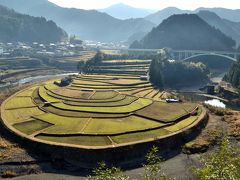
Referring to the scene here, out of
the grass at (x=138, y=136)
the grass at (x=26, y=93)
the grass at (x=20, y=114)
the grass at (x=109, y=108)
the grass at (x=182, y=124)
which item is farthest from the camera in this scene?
the grass at (x=26, y=93)

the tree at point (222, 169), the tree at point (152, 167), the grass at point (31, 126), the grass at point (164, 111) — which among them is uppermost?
the tree at point (222, 169)

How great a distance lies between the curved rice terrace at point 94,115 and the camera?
55.5 m

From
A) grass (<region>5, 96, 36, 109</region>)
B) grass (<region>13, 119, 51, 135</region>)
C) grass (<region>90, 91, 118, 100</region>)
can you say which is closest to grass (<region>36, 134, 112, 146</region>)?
grass (<region>13, 119, 51, 135</region>)

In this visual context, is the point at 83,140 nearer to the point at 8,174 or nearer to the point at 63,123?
the point at 63,123

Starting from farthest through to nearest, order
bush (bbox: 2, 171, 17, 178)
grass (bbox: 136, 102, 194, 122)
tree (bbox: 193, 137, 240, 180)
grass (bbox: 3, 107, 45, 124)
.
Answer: grass (bbox: 136, 102, 194, 122), grass (bbox: 3, 107, 45, 124), bush (bbox: 2, 171, 17, 178), tree (bbox: 193, 137, 240, 180)

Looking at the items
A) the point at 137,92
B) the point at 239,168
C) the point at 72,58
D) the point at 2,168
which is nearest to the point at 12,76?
the point at 72,58

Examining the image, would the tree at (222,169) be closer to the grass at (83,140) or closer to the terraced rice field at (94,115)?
the terraced rice field at (94,115)

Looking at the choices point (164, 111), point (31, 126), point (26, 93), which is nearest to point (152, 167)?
point (31, 126)

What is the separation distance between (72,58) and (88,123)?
12091 centimetres

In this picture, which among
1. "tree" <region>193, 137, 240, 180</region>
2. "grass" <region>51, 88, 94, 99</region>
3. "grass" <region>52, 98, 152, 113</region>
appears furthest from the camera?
"grass" <region>51, 88, 94, 99</region>

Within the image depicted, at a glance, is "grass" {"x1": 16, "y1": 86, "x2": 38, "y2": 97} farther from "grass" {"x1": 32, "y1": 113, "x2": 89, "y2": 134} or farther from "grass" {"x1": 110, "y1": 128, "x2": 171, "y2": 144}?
"grass" {"x1": 110, "y1": 128, "x2": 171, "y2": 144}

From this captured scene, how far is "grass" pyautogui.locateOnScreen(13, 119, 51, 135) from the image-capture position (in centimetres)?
5867

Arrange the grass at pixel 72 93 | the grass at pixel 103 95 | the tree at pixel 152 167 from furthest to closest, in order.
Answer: the grass at pixel 72 93 → the grass at pixel 103 95 → the tree at pixel 152 167

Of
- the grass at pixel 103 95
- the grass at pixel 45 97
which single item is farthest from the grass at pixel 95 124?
the grass at pixel 103 95
